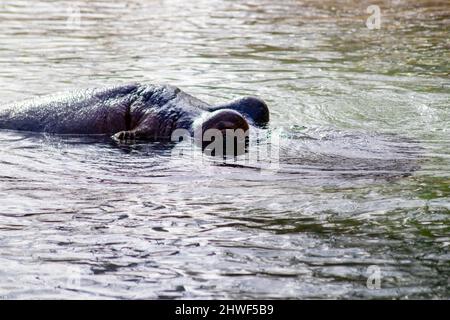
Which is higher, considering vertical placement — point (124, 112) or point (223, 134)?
point (124, 112)

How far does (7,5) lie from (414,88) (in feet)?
27.0

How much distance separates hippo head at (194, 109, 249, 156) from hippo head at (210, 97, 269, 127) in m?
0.42

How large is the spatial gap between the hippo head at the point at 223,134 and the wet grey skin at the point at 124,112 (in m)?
0.25

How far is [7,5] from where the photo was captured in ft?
48.6

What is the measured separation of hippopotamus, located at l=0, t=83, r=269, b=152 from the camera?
6.55 meters

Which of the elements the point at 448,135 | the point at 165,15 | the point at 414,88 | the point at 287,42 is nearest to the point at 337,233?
the point at 448,135

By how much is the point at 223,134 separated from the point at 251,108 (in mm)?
592

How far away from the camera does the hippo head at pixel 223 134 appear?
20.0 feet

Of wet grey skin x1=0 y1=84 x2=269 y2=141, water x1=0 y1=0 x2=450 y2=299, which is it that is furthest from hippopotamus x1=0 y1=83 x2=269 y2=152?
water x1=0 y1=0 x2=450 y2=299

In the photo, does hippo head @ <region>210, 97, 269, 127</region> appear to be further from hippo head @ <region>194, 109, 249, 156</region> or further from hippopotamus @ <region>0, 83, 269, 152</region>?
hippo head @ <region>194, 109, 249, 156</region>

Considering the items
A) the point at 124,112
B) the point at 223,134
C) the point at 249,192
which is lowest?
the point at 249,192

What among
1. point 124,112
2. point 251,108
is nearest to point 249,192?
point 251,108

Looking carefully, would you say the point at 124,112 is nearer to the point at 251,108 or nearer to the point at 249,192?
the point at 251,108

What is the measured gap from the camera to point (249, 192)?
5.29 m
